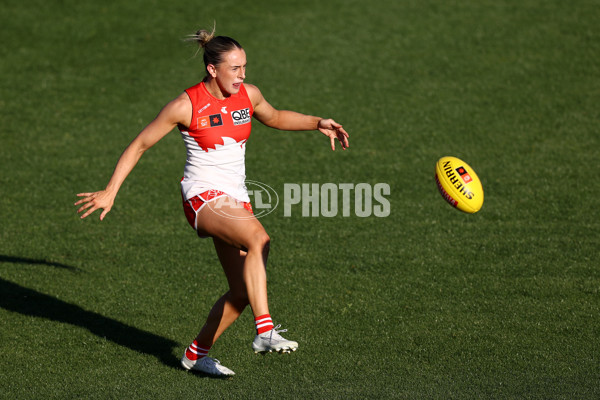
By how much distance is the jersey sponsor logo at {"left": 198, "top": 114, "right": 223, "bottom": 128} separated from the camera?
604cm

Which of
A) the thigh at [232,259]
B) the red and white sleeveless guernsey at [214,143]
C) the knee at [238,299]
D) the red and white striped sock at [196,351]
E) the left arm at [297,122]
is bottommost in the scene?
the red and white striped sock at [196,351]

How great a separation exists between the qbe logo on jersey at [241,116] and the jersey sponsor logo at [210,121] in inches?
5.0

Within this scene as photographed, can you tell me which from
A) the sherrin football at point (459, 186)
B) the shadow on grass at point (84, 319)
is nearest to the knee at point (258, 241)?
the shadow on grass at point (84, 319)

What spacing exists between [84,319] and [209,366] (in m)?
1.95

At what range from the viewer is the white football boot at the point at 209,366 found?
21.9 ft

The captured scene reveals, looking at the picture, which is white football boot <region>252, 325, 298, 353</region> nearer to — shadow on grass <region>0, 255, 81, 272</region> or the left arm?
the left arm

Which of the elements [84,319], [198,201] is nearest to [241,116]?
[198,201]

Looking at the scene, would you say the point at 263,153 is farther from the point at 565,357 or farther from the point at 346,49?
the point at 565,357

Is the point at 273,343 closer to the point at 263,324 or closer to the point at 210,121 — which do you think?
the point at 263,324

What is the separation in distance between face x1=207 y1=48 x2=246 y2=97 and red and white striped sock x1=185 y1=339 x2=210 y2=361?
7.84ft

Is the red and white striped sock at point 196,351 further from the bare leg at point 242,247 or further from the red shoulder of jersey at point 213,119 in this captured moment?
the red shoulder of jersey at point 213,119

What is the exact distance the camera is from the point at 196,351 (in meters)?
6.76

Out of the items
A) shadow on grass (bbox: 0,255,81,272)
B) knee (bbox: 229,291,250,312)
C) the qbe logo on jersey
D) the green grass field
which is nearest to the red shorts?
the qbe logo on jersey

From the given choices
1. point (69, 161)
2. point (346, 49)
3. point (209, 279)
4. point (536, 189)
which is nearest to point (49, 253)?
point (209, 279)
